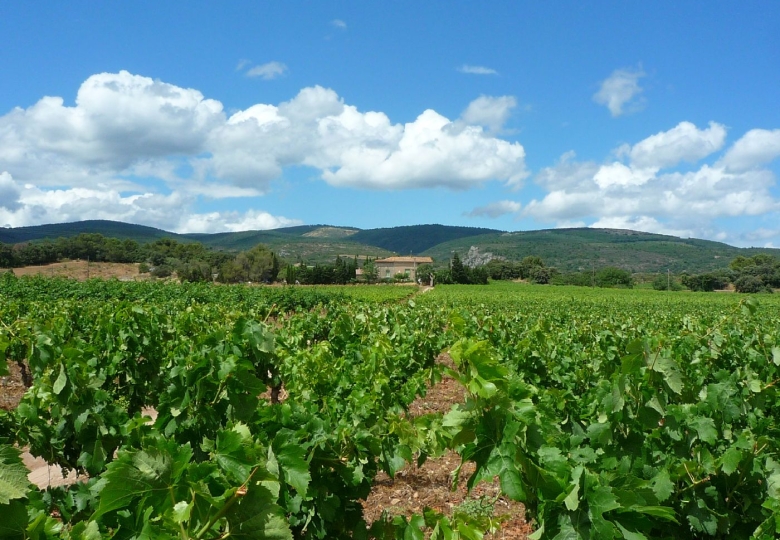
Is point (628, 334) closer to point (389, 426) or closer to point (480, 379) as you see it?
point (389, 426)

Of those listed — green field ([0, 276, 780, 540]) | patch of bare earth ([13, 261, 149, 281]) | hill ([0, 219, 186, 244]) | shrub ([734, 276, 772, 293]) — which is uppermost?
hill ([0, 219, 186, 244])

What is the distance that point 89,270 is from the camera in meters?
76.2

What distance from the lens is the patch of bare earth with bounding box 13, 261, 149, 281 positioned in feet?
242

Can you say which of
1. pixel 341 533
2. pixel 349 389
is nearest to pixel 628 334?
pixel 349 389

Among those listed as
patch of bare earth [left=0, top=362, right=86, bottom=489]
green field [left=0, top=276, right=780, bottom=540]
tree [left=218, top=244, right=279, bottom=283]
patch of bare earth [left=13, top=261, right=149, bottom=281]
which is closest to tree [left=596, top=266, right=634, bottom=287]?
tree [left=218, top=244, right=279, bottom=283]

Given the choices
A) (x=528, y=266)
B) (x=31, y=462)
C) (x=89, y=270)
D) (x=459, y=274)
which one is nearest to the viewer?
(x=31, y=462)

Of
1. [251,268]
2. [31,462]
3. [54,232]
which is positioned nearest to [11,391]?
[31,462]

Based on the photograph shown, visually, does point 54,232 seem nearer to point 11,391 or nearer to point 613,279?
point 613,279

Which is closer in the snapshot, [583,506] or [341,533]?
[583,506]

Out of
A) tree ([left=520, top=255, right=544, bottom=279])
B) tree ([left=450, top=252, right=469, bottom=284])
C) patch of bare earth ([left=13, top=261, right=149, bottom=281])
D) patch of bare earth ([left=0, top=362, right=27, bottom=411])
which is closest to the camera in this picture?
patch of bare earth ([left=0, top=362, right=27, bottom=411])

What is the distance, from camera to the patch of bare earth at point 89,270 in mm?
73625

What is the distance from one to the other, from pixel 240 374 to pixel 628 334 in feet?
26.5

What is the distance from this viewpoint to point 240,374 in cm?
290

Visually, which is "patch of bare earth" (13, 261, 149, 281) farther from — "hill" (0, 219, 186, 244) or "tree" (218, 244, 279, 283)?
"hill" (0, 219, 186, 244)
